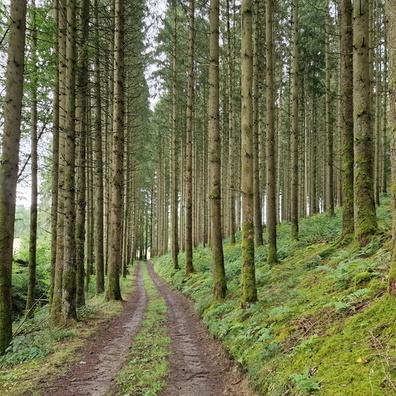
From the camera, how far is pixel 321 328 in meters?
4.91

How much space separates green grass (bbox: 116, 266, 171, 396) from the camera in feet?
16.2

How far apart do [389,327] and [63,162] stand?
8990 mm

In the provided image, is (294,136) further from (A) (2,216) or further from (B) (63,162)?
(A) (2,216)

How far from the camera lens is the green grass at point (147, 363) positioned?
16.2 ft

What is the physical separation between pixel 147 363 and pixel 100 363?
3.15 feet

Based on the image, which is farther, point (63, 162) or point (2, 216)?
point (63, 162)

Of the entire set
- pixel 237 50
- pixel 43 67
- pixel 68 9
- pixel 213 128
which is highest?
pixel 237 50

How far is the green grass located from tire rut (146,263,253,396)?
0.17 m

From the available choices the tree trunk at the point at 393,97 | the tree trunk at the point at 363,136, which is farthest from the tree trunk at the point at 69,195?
the tree trunk at the point at 393,97

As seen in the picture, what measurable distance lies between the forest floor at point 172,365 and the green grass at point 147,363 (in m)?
0.12

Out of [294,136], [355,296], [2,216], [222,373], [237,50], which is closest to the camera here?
[355,296]

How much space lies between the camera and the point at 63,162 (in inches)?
370

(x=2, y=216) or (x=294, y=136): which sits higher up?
(x=294, y=136)

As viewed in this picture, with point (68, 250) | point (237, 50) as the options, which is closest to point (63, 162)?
point (68, 250)
